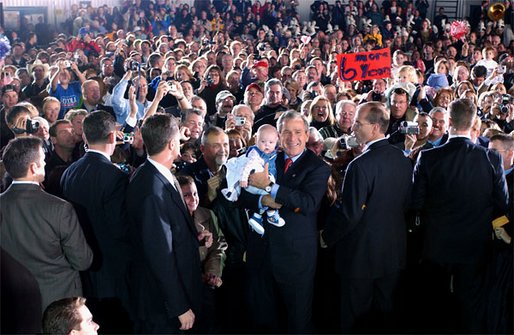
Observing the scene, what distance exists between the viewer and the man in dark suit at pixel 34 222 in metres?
3.28

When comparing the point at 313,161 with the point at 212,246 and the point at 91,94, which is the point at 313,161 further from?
the point at 91,94

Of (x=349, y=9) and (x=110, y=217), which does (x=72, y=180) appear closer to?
(x=110, y=217)

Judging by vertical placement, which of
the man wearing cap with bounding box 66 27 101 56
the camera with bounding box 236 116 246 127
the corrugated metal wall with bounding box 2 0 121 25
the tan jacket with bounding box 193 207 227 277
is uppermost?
the corrugated metal wall with bounding box 2 0 121 25

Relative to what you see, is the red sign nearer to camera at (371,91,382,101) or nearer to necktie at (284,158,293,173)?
camera at (371,91,382,101)

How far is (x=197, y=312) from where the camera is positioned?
3555 mm

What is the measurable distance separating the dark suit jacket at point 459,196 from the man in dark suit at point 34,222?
2.43 meters

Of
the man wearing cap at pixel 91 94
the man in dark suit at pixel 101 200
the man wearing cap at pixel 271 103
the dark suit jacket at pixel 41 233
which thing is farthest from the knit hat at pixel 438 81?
the dark suit jacket at pixel 41 233

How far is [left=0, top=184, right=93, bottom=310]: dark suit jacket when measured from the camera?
3.29 metres

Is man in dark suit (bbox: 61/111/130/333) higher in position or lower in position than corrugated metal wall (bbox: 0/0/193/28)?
lower

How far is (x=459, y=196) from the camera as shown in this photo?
4.29 m

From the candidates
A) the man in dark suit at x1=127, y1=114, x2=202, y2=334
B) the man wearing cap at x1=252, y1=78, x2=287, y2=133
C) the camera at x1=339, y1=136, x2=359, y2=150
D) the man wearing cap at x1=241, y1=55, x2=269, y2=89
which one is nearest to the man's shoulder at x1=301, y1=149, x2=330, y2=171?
the camera at x1=339, y1=136, x2=359, y2=150

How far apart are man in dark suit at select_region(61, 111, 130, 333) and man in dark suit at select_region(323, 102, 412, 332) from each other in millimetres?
1353

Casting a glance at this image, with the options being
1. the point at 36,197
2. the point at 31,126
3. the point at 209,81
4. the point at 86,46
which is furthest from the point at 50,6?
the point at 36,197

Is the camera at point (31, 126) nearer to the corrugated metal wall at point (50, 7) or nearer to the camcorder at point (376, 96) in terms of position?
the camcorder at point (376, 96)
